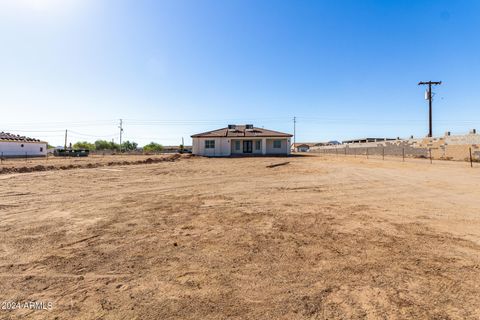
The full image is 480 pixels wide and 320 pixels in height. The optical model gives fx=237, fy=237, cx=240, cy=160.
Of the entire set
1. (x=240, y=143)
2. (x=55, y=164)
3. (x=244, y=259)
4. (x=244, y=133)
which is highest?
(x=244, y=133)

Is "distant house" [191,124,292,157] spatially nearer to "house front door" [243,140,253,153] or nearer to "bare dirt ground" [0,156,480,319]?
"house front door" [243,140,253,153]

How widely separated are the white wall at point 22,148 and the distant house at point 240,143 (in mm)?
27809

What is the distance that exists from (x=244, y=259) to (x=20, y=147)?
48.1m

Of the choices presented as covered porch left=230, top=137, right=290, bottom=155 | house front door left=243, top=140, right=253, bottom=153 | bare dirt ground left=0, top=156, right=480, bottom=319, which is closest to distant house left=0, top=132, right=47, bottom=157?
covered porch left=230, top=137, right=290, bottom=155

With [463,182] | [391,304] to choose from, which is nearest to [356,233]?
[391,304]

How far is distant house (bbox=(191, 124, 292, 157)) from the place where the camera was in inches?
1227

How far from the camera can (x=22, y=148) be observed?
37.2 meters

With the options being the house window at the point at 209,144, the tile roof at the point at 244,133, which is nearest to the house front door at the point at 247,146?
the tile roof at the point at 244,133

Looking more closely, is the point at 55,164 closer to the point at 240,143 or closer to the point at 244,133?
the point at 240,143

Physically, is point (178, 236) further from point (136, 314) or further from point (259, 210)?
point (259, 210)

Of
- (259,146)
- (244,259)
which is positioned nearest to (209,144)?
(259,146)

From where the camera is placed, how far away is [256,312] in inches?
87.2

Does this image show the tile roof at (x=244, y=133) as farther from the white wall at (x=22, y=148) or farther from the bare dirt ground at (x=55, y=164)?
the white wall at (x=22, y=148)

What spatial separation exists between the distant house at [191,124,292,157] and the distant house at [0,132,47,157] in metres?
23.5
